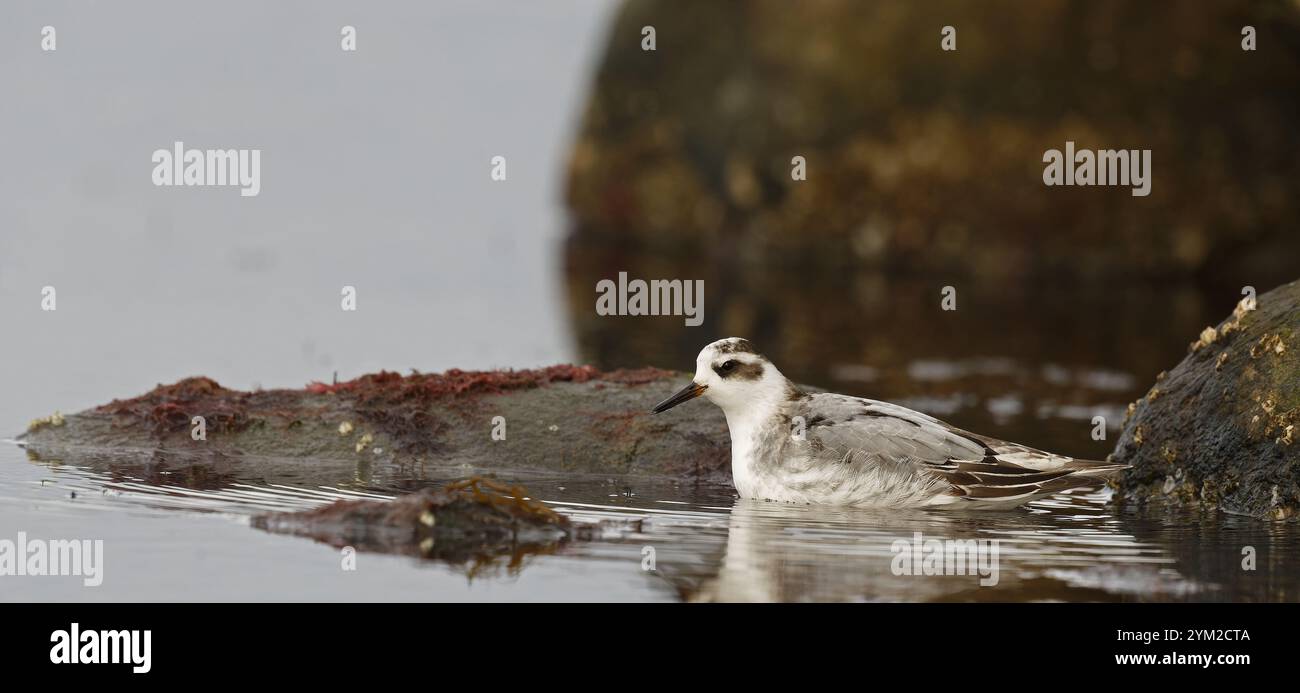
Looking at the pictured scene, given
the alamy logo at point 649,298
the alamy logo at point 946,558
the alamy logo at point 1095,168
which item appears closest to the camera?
the alamy logo at point 946,558

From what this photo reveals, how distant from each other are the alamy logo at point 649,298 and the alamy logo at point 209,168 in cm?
1260

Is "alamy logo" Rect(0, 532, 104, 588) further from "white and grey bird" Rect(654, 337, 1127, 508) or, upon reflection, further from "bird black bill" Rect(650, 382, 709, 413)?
"white and grey bird" Rect(654, 337, 1127, 508)

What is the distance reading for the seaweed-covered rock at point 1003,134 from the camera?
108 feet

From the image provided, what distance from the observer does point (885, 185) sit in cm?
3447

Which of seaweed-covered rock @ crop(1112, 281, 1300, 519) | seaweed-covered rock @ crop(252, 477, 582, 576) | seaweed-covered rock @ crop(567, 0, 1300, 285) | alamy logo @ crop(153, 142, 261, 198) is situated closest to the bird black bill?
seaweed-covered rock @ crop(252, 477, 582, 576)

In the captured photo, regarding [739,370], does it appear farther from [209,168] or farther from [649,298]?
[209,168]

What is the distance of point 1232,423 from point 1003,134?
68.6 feet

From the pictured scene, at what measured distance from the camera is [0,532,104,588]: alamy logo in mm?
10586

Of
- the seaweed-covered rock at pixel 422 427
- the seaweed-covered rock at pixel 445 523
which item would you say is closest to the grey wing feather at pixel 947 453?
the seaweed-covered rock at pixel 422 427

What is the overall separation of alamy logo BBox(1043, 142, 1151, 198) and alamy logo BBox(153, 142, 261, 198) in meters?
18.4

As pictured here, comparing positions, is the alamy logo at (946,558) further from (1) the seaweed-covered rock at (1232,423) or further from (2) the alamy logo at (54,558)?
(2) the alamy logo at (54,558)

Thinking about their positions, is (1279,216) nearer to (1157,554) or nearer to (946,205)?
(946,205)
